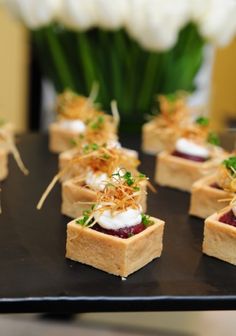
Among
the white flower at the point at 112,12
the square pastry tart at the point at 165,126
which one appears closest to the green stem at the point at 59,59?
the white flower at the point at 112,12

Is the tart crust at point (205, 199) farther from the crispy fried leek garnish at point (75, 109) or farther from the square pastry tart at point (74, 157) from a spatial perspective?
the crispy fried leek garnish at point (75, 109)

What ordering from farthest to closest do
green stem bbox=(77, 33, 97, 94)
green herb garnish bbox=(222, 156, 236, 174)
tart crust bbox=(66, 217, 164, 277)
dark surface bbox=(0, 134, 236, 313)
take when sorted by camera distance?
1. green stem bbox=(77, 33, 97, 94)
2. green herb garnish bbox=(222, 156, 236, 174)
3. tart crust bbox=(66, 217, 164, 277)
4. dark surface bbox=(0, 134, 236, 313)

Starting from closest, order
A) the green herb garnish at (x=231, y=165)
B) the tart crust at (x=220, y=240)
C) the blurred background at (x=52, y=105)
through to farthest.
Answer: the tart crust at (x=220, y=240) < the green herb garnish at (x=231, y=165) < the blurred background at (x=52, y=105)

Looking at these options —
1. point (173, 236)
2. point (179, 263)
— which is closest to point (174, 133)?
point (173, 236)

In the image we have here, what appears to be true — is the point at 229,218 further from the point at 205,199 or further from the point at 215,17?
the point at 215,17

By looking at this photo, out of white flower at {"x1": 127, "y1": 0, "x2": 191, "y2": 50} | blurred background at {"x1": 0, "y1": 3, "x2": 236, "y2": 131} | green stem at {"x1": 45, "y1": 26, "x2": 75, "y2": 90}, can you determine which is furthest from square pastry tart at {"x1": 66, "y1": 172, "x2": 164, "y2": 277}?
blurred background at {"x1": 0, "y1": 3, "x2": 236, "y2": 131}

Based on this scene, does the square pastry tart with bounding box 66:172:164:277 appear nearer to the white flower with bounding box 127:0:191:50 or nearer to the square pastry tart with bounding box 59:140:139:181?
the square pastry tart with bounding box 59:140:139:181
